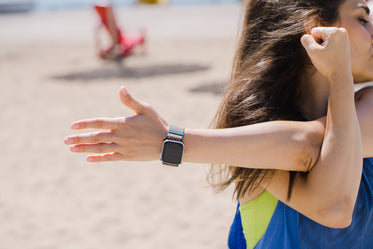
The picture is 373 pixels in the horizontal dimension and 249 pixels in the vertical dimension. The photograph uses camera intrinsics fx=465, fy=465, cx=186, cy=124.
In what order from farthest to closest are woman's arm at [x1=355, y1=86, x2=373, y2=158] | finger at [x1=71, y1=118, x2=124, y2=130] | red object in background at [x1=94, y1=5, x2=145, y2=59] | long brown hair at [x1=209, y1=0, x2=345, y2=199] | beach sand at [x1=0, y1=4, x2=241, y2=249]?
red object in background at [x1=94, y1=5, x2=145, y2=59], beach sand at [x1=0, y1=4, x2=241, y2=249], long brown hair at [x1=209, y1=0, x2=345, y2=199], woman's arm at [x1=355, y1=86, x2=373, y2=158], finger at [x1=71, y1=118, x2=124, y2=130]

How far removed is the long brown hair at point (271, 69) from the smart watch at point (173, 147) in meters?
0.30

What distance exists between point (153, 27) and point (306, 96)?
1863 centimetres

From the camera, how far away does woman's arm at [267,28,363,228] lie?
4.08ft

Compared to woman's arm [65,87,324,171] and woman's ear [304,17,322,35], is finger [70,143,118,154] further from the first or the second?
woman's ear [304,17,322,35]

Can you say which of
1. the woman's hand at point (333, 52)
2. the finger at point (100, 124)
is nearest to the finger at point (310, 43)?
the woman's hand at point (333, 52)

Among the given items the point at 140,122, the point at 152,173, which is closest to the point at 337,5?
the point at 140,122

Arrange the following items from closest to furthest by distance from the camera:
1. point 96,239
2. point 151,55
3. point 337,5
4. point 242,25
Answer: point 337,5, point 242,25, point 96,239, point 151,55

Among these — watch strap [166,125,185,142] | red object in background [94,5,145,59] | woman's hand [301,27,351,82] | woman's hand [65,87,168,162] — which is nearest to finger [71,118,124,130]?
woman's hand [65,87,168,162]

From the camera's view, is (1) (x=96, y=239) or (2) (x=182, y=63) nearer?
(1) (x=96, y=239)

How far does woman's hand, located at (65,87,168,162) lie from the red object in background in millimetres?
10121

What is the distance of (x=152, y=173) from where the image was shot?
15.7ft

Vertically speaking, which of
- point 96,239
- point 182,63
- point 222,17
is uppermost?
point 222,17

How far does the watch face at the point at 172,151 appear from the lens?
124 cm

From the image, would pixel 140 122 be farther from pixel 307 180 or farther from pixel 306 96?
pixel 306 96
